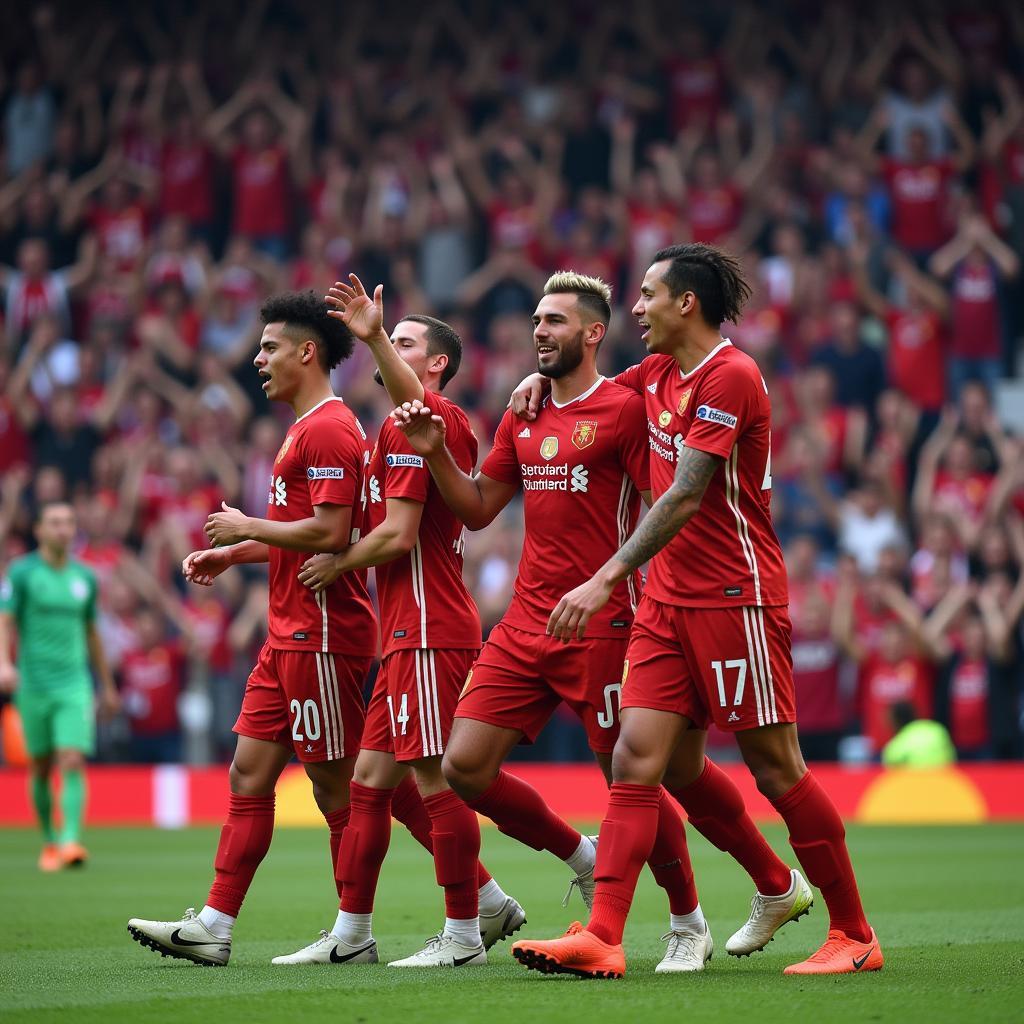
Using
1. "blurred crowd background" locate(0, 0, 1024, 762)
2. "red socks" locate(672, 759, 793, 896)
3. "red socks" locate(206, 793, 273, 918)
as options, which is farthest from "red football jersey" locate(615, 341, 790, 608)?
"blurred crowd background" locate(0, 0, 1024, 762)

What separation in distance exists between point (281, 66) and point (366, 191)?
3000 mm

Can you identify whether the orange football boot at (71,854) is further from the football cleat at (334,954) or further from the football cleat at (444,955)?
the football cleat at (444,955)

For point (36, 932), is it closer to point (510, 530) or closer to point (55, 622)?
point (55, 622)

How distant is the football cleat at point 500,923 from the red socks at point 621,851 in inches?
50.4

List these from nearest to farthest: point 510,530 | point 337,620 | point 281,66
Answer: point 337,620 → point 510,530 → point 281,66

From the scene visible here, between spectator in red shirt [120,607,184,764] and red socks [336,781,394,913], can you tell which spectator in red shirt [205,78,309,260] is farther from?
red socks [336,781,394,913]

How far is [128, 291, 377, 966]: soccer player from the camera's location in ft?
23.5

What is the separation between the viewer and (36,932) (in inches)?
338

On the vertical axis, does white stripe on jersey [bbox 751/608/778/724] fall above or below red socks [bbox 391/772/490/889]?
above

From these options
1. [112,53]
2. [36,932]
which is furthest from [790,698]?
[112,53]

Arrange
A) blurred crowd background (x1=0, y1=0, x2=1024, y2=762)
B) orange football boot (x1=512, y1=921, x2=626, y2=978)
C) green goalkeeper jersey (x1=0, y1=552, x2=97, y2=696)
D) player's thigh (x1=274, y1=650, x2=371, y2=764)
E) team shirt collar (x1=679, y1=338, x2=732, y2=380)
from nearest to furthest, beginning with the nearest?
orange football boot (x1=512, y1=921, x2=626, y2=978) → team shirt collar (x1=679, y1=338, x2=732, y2=380) → player's thigh (x1=274, y1=650, x2=371, y2=764) → green goalkeeper jersey (x1=0, y1=552, x2=97, y2=696) → blurred crowd background (x1=0, y1=0, x2=1024, y2=762)

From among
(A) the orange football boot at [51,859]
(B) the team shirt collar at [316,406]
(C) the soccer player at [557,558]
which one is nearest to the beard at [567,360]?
(C) the soccer player at [557,558]

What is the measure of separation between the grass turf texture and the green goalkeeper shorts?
2.98 ft

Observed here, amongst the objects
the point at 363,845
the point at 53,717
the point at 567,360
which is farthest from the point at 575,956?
the point at 53,717
